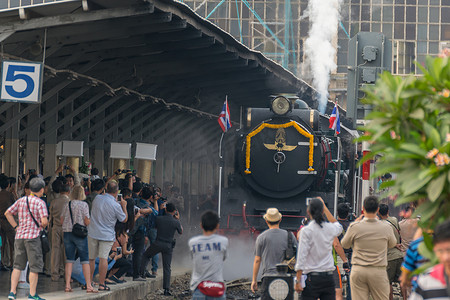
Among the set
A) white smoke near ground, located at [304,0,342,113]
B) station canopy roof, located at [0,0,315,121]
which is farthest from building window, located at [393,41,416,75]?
station canopy roof, located at [0,0,315,121]

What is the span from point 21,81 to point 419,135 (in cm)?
834

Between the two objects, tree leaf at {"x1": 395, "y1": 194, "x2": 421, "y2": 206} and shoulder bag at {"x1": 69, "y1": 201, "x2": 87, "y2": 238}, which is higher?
tree leaf at {"x1": 395, "y1": 194, "x2": 421, "y2": 206}

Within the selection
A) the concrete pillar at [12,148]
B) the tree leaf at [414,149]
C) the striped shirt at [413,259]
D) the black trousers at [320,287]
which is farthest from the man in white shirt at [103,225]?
the tree leaf at [414,149]

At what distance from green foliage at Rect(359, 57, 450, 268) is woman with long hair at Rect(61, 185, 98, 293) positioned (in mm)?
7154

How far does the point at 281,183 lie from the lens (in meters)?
16.3

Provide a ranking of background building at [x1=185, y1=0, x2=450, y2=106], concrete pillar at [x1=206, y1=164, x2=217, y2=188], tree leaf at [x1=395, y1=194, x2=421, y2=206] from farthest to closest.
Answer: background building at [x1=185, y1=0, x2=450, y2=106] → concrete pillar at [x1=206, y1=164, x2=217, y2=188] → tree leaf at [x1=395, y1=194, x2=421, y2=206]

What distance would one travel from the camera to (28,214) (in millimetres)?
10773

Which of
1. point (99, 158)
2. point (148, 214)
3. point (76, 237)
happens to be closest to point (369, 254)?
point (76, 237)

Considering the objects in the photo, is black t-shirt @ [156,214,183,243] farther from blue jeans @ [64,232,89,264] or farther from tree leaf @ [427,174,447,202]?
tree leaf @ [427,174,447,202]

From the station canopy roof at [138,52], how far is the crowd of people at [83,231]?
2.41 m

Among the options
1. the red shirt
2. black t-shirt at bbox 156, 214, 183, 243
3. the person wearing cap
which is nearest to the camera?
the person wearing cap

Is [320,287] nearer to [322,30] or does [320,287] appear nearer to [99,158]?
[99,158]

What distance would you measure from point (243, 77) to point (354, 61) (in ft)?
33.9

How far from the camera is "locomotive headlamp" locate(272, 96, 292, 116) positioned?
52.7 ft
